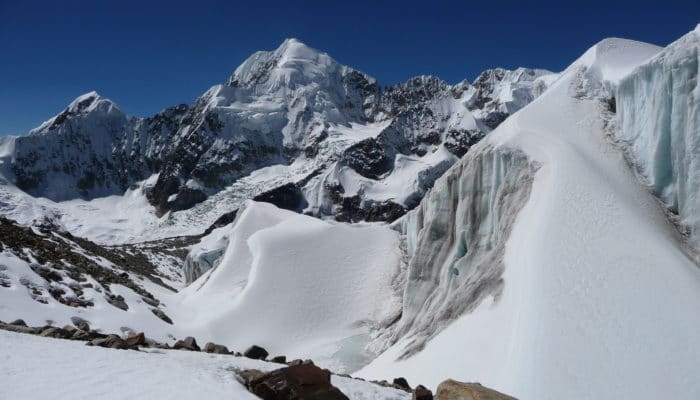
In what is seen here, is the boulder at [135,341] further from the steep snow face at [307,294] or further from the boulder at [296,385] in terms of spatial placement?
the steep snow face at [307,294]

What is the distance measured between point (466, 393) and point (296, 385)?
11.0 ft

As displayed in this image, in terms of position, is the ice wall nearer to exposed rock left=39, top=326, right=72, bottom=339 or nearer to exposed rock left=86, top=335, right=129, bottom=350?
exposed rock left=86, top=335, right=129, bottom=350

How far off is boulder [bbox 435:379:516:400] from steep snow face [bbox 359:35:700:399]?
257 cm

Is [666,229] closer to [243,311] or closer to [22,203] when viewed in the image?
Result: [243,311]

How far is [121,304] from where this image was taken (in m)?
25.7

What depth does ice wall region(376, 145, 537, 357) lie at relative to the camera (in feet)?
66.6

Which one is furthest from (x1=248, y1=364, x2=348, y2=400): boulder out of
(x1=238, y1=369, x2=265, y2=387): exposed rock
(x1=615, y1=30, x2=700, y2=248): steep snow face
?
(x1=615, y1=30, x2=700, y2=248): steep snow face

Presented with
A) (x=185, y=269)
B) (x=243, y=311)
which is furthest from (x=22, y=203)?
(x=243, y=311)

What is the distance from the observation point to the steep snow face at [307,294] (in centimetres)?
3341

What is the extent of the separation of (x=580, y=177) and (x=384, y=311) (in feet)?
61.3

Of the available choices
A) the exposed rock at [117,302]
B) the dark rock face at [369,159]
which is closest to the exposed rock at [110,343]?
the exposed rock at [117,302]

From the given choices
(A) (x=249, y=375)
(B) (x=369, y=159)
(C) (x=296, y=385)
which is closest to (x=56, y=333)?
(A) (x=249, y=375)

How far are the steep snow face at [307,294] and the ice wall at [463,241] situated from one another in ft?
13.4

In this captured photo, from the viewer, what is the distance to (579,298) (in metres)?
14.9
